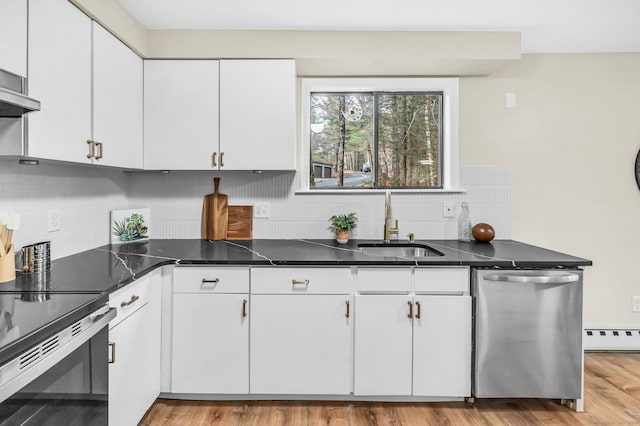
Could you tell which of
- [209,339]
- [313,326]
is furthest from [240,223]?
[313,326]

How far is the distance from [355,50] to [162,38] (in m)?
1.23

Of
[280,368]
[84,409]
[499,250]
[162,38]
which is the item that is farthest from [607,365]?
[162,38]

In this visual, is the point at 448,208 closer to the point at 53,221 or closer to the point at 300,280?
the point at 300,280

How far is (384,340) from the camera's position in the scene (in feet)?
7.44

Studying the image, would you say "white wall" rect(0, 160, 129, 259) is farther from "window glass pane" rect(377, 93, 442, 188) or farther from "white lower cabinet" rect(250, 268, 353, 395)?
"window glass pane" rect(377, 93, 442, 188)

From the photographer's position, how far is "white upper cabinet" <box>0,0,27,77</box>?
1439 mm

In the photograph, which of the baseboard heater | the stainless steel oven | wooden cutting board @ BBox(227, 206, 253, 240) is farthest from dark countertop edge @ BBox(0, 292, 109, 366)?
the baseboard heater

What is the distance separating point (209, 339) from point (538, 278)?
1.80 meters

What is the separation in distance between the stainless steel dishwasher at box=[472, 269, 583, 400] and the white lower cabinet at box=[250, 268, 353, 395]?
724 millimetres

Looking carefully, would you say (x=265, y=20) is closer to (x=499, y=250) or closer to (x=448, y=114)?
(x=448, y=114)

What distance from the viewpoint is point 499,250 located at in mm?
2566

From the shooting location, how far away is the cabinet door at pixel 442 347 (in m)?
2.26

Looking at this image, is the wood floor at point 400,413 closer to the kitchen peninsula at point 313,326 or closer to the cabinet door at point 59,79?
the kitchen peninsula at point 313,326

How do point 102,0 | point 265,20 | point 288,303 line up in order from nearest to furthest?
point 102,0 < point 288,303 < point 265,20
